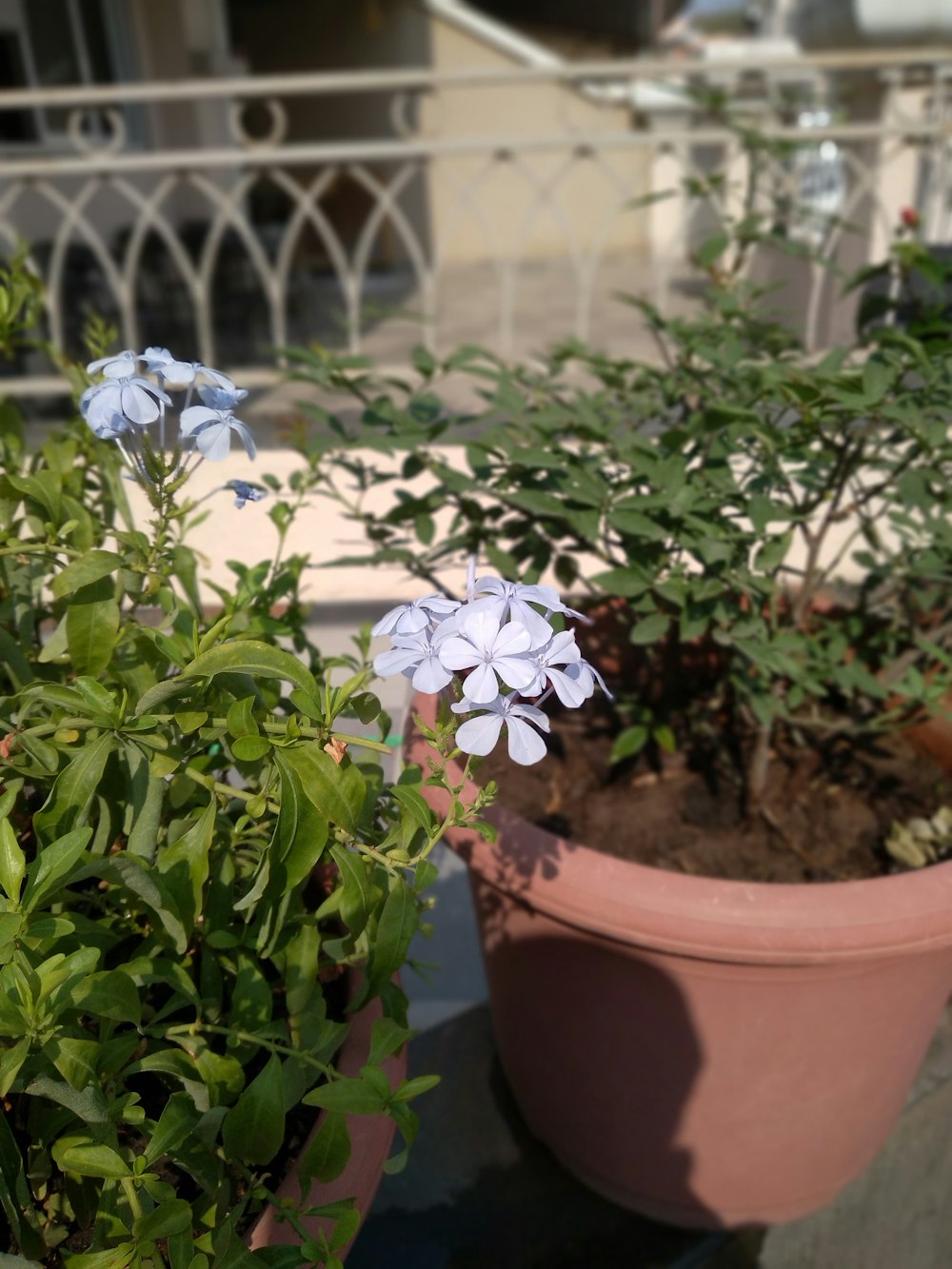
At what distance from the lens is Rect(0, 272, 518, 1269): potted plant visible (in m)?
0.73

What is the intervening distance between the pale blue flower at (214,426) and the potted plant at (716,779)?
390 mm

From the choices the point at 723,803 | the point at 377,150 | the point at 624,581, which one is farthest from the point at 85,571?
the point at 377,150

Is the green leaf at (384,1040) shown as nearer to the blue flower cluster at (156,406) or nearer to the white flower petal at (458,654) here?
the white flower petal at (458,654)

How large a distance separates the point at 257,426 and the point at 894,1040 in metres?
3.03

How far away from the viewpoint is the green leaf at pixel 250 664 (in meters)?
0.76

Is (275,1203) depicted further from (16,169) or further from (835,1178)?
(16,169)

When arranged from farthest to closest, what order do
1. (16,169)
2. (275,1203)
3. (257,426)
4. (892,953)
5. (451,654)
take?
(257,426), (16,169), (892,953), (275,1203), (451,654)

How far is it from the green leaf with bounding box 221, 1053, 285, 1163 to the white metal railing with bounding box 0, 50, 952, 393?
1379mm

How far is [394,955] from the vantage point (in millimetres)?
828

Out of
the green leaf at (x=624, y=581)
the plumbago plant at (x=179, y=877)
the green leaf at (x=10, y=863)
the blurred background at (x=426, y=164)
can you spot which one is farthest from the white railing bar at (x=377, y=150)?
the green leaf at (x=10, y=863)

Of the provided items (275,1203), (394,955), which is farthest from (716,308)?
(275,1203)

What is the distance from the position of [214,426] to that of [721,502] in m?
0.64

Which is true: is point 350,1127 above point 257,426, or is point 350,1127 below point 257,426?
above

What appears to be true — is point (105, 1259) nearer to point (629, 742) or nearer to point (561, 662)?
point (561, 662)
